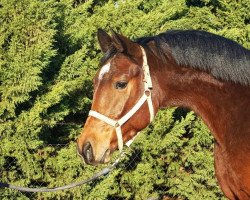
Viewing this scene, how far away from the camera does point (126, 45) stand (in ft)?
9.95

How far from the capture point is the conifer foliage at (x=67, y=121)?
5465 millimetres

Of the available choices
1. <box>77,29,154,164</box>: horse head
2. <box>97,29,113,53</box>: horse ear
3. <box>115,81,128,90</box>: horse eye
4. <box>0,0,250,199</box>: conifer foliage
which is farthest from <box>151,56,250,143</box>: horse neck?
<box>0,0,250,199</box>: conifer foliage

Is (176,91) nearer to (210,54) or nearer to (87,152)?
(210,54)

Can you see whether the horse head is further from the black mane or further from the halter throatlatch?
the black mane

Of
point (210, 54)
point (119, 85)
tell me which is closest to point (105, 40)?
point (119, 85)

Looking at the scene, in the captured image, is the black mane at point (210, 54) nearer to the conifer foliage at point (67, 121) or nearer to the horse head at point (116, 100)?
the horse head at point (116, 100)

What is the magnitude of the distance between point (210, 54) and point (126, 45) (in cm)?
55

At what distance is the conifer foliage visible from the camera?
17.9 feet

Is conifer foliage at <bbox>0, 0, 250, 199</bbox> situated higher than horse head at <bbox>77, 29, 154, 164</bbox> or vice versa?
horse head at <bbox>77, 29, 154, 164</bbox>

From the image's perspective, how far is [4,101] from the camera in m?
5.48

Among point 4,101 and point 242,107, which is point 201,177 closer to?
point 4,101

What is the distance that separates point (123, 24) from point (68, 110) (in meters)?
1.69

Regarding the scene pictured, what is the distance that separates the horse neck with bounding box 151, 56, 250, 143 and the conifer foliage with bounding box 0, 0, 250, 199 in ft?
8.36

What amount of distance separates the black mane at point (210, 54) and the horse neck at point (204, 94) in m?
0.05
